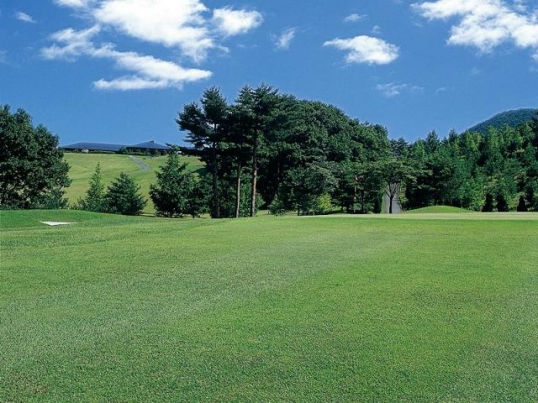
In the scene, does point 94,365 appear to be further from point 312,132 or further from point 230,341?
point 312,132

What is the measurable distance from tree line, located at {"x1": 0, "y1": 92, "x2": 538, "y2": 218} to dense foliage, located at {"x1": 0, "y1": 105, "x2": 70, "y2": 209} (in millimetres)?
89

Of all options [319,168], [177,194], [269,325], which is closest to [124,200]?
[177,194]

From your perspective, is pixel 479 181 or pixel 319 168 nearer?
pixel 319 168

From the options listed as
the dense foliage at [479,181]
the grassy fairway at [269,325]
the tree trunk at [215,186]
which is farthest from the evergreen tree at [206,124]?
the grassy fairway at [269,325]

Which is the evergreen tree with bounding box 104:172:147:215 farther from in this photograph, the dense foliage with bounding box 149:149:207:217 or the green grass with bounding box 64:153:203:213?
the green grass with bounding box 64:153:203:213

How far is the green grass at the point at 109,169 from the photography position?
7525cm

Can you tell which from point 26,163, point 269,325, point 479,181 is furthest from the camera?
point 479,181

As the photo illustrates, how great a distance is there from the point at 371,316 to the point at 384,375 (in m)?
1.93

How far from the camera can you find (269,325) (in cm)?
637

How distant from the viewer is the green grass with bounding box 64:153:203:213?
75.2 metres

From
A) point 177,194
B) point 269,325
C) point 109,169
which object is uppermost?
point 109,169

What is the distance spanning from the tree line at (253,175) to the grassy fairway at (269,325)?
3229 centimetres

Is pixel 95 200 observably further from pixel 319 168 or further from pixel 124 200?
pixel 319 168

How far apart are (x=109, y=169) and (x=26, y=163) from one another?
170 feet
